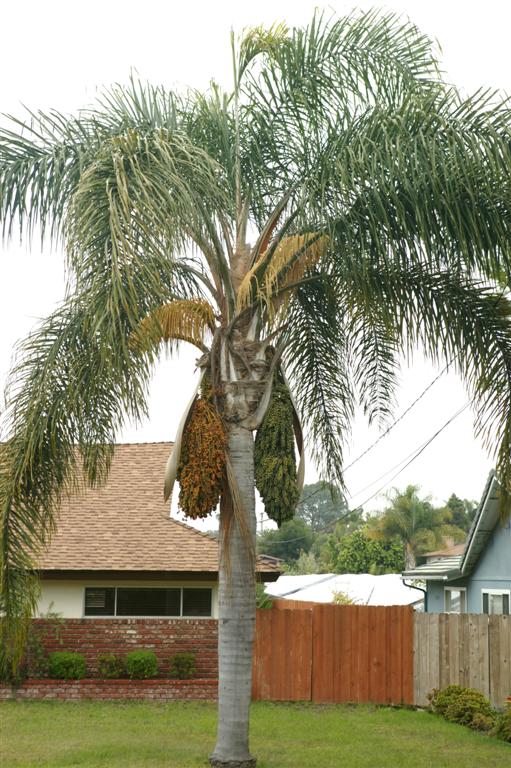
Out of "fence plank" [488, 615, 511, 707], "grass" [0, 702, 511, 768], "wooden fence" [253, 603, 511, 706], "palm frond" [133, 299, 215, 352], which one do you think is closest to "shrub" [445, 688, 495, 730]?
"grass" [0, 702, 511, 768]

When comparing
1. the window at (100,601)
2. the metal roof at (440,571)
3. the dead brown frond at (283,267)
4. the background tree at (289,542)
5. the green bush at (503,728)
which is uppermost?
the dead brown frond at (283,267)

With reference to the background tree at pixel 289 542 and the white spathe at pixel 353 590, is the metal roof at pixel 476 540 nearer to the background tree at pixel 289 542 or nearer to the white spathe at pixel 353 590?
the white spathe at pixel 353 590

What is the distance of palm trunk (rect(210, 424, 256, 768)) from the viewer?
10945 millimetres

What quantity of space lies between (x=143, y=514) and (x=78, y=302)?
14227mm

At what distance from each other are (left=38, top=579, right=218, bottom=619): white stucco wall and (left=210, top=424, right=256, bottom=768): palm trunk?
10136 millimetres

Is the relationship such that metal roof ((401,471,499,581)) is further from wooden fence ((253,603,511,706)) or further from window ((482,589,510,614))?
wooden fence ((253,603,511,706))

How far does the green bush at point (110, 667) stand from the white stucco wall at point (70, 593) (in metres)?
1.07


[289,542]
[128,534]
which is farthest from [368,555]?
[128,534]

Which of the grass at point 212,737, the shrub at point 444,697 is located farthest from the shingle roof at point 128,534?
the shrub at point 444,697

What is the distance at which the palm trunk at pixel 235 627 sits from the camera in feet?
35.9

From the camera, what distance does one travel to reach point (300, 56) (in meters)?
11.2

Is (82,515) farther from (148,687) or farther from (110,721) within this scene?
(110,721)

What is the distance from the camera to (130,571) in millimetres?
20594

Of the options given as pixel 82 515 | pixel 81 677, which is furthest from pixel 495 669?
pixel 82 515
